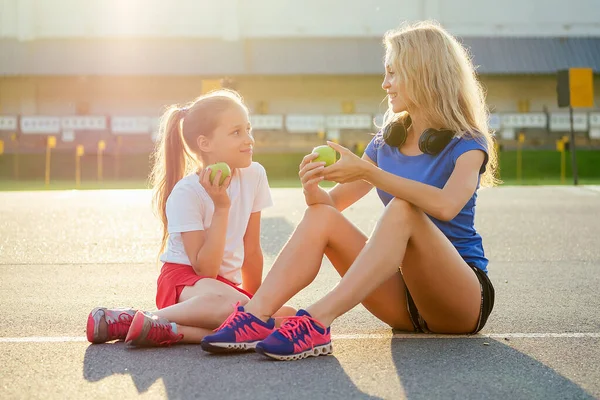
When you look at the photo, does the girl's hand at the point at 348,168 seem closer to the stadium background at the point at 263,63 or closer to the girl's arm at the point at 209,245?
the girl's arm at the point at 209,245

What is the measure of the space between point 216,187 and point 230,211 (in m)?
0.31

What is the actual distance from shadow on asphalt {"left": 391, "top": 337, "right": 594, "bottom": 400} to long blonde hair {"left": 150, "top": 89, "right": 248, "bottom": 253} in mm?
1099

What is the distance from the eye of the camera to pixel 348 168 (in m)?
3.29

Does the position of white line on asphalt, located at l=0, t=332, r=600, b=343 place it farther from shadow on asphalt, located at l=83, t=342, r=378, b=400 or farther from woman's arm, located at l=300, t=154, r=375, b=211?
woman's arm, located at l=300, t=154, r=375, b=211

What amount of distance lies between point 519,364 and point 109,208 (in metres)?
8.59

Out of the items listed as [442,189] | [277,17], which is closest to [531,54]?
[277,17]

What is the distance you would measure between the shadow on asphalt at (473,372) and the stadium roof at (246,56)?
2484cm

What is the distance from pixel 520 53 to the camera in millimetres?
28609

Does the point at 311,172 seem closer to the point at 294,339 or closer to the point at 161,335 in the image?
the point at 294,339

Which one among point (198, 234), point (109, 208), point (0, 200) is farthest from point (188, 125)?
point (0, 200)

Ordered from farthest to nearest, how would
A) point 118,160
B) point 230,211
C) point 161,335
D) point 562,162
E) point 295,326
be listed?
point 118,160
point 562,162
point 230,211
point 161,335
point 295,326

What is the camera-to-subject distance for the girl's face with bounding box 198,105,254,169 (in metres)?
3.70

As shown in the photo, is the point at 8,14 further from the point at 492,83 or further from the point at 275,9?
the point at 492,83

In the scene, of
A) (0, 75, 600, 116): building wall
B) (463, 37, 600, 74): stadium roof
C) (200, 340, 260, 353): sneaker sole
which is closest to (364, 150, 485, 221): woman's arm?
(200, 340, 260, 353): sneaker sole
